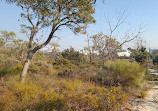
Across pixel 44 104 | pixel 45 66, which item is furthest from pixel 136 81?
pixel 45 66

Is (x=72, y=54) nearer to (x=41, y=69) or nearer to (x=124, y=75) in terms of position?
(x=41, y=69)

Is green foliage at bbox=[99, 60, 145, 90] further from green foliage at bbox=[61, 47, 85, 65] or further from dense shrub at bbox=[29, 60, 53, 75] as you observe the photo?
green foliage at bbox=[61, 47, 85, 65]

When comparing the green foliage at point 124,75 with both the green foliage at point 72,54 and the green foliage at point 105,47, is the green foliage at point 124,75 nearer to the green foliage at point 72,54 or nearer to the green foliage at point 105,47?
the green foliage at point 105,47

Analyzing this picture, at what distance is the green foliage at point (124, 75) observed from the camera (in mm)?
5559

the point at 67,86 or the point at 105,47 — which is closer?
the point at 67,86

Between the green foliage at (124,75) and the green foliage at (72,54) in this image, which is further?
the green foliage at (72,54)

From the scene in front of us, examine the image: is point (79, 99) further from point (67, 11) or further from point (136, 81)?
point (67, 11)

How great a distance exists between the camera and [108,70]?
6105 millimetres

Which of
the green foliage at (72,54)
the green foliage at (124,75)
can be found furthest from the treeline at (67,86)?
the green foliage at (72,54)

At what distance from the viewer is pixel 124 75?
564 cm

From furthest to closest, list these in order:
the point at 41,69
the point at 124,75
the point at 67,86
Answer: the point at 41,69
the point at 124,75
the point at 67,86

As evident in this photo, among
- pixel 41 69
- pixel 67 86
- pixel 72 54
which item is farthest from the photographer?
pixel 72 54

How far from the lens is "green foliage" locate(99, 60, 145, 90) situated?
219 inches

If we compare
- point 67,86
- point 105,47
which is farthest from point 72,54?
point 67,86
